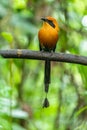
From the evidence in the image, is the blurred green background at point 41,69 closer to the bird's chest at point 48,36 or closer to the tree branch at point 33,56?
the bird's chest at point 48,36

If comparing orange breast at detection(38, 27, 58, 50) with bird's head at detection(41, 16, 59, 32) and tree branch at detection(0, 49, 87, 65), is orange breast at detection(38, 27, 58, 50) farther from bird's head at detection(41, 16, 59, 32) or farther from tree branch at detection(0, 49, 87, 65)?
tree branch at detection(0, 49, 87, 65)

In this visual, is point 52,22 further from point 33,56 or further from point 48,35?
point 33,56

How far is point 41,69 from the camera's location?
498cm

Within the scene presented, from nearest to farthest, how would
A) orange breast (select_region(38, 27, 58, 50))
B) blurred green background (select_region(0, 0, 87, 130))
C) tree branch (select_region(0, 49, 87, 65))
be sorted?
tree branch (select_region(0, 49, 87, 65)), orange breast (select_region(38, 27, 58, 50)), blurred green background (select_region(0, 0, 87, 130))

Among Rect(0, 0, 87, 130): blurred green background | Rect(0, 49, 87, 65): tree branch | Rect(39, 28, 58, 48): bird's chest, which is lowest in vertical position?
Rect(0, 0, 87, 130): blurred green background

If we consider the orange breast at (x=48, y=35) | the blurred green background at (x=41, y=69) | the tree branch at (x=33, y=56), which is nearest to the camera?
the tree branch at (x=33, y=56)

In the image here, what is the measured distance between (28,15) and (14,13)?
0.15 meters

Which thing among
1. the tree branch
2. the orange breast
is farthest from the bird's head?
the tree branch

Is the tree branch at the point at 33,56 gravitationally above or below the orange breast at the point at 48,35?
above

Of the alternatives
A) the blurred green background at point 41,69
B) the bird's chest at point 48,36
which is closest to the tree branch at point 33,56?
the bird's chest at point 48,36

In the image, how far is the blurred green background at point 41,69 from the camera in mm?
3991

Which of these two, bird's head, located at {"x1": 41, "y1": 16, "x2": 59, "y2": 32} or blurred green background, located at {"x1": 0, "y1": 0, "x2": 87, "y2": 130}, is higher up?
bird's head, located at {"x1": 41, "y1": 16, "x2": 59, "y2": 32}

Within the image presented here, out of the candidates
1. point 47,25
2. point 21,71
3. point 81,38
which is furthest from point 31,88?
point 47,25

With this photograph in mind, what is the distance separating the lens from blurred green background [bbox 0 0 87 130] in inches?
157
